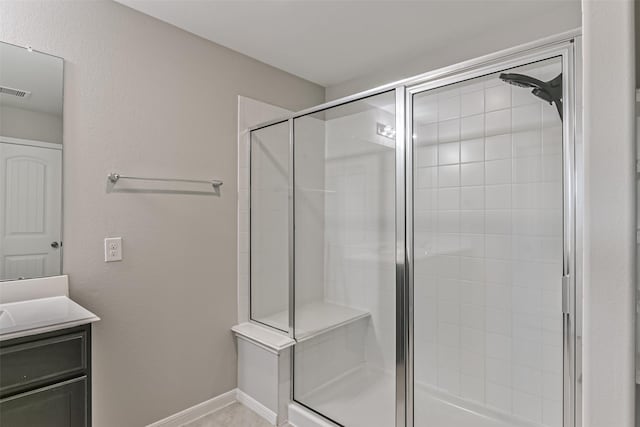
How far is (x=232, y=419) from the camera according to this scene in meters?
2.20

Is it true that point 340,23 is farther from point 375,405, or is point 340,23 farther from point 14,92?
point 375,405

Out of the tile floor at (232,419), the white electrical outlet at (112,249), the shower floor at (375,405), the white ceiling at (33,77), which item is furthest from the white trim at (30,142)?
the shower floor at (375,405)

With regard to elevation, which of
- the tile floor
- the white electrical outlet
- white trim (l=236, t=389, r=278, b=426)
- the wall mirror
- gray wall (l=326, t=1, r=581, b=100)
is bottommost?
the tile floor

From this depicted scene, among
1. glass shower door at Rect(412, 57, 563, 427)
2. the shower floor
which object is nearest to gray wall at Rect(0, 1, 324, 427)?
the shower floor

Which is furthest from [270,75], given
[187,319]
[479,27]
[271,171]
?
[187,319]

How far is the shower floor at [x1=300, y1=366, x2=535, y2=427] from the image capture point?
66.3 inches

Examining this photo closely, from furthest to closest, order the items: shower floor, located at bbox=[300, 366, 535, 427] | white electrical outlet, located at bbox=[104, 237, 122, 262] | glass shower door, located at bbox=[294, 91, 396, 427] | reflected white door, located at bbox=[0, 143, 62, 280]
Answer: glass shower door, located at bbox=[294, 91, 396, 427] → white electrical outlet, located at bbox=[104, 237, 122, 262] → shower floor, located at bbox=[300, 366, 535, 427] → reflected white door, located at bbox=[0, 143, 62, 280]

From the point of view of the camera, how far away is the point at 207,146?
228 cm

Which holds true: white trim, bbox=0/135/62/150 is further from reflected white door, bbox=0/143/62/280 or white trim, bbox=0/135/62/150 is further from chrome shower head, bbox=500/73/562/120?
chrome shower head, bbox=500/73/562/120

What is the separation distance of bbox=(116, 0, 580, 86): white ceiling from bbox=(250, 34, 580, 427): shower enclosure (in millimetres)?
526

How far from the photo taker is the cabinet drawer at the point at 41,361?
123 cm

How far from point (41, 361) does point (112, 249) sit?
702 mm

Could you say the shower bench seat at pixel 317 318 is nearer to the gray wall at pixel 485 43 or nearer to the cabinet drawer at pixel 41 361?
the cabinet drawer at pixel 41 361

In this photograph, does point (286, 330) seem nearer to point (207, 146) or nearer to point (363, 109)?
point (207, 146)
